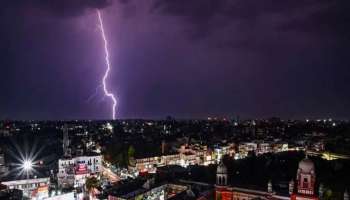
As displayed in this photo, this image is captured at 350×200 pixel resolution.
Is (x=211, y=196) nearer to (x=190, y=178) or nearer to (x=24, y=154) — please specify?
(x=190, y=178)

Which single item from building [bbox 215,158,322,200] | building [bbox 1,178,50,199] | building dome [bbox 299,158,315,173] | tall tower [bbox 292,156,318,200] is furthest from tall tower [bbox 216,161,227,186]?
building [bbox 1,178,50,199]

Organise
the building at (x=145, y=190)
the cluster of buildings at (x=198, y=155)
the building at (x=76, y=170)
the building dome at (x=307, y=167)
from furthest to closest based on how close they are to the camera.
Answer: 1. the cluster of buildings at (x=198, y=155)
2. the building at (x=76, y=170)
3. the building at (x=145, y=190)
4. the building dome at (x=307, y=167)

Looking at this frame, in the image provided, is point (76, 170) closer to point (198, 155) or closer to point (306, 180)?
point (306, 180)

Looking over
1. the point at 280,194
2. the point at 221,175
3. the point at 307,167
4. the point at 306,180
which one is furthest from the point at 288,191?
the point at 221,175

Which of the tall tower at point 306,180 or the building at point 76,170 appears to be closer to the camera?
the tall tower at point 306,180

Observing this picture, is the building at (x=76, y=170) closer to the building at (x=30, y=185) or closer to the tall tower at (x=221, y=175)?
the building at (x=30, y=185)

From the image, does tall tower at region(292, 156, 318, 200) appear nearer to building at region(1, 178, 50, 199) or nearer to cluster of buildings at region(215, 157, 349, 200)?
cluster of buildings at region(215, 157, 349, 200)

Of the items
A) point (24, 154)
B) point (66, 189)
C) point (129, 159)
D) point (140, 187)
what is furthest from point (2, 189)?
point (24, 154)

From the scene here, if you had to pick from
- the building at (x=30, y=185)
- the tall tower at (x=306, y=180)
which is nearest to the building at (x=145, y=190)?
the building at (x=30, y=185)
